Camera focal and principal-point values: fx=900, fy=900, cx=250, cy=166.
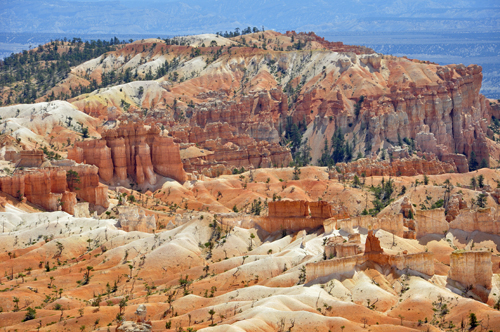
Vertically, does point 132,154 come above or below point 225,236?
above

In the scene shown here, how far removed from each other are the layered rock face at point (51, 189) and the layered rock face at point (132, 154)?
440 inches

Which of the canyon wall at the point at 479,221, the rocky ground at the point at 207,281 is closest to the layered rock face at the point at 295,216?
the rocky ground at the point at 207,281

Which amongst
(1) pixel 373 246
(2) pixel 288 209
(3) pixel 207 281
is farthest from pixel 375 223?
(3) pixel 207 281

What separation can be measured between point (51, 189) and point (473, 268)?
5372 centimetres

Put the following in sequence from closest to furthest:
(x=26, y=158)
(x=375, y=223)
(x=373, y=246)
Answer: (x=373, y=246)
(x=375, y=223)
(x=26, y=158)

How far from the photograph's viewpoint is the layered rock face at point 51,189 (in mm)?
102812

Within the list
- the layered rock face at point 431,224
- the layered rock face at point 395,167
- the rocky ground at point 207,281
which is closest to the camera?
the rocky ground at point 207,281

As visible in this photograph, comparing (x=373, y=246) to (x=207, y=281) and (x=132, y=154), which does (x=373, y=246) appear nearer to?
(x=207, y=281)

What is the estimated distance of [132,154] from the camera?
128750 millimetres

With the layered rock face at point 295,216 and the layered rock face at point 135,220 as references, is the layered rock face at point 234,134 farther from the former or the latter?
the layered rock face at point 295,216

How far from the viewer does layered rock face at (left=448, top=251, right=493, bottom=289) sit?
72812 millimetres

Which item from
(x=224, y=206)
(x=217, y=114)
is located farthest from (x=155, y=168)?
(x=217, y=114)

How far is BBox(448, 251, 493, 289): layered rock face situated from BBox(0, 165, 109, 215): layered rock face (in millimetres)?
49349

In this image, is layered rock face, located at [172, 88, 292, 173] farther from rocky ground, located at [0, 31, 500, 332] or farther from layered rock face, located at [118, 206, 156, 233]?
layered rock face, located at [118, 206, 156, 233]
